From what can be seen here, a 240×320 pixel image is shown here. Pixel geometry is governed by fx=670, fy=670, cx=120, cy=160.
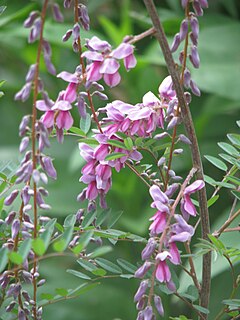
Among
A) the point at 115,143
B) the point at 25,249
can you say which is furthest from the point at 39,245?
the point at 115,143

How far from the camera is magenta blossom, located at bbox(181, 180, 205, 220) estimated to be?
51 centimetres

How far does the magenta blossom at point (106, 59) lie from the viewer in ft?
1.60

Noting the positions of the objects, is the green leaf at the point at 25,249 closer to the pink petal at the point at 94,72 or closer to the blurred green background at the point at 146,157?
the pink petal at the point at 94,72

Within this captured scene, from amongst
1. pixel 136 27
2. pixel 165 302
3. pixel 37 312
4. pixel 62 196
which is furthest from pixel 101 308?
pixel 37 312

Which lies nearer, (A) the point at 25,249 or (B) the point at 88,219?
(A) the point at 25,249

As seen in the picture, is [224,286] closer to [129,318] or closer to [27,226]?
[129,318]

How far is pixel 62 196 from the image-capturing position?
170cm

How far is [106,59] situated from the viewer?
0.50 meters

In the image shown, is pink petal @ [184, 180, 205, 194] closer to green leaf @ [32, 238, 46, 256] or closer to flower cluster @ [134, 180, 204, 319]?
flower cluster @ [134, 180, 204, 319]

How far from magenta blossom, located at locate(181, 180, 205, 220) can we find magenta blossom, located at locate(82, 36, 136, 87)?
0.10 meters

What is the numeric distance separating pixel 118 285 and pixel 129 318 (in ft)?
0.38

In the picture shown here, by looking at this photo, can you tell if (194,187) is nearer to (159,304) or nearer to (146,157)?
(159,304)

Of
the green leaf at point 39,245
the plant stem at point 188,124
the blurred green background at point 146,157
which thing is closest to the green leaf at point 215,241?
the plant stem at point 188,124

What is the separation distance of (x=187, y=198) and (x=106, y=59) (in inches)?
5.0
